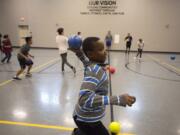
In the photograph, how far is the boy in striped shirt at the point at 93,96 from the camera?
5.67 feet

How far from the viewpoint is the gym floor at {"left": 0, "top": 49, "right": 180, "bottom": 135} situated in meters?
3.63

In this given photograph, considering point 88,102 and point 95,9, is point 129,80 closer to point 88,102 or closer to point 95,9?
point 88,102

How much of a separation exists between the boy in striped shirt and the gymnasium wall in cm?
1563

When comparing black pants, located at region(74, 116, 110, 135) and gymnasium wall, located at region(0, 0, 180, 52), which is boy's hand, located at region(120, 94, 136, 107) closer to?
black pants, located at region(74, 116, 110, 135)

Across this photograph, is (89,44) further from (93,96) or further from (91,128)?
(91,128)

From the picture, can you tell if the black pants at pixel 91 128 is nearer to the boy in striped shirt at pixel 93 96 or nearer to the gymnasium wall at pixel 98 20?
the boy in striped shirt at pixel 93 96

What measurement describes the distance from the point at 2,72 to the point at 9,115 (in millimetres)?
4522

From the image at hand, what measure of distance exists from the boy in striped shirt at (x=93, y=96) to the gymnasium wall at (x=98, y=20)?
15635mm

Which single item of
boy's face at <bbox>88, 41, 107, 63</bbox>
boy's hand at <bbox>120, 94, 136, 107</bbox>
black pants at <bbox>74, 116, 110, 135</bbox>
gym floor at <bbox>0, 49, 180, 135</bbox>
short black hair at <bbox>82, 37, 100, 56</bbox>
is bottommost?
gym floor at <bbox>0, 49, 180, 135</bbox>

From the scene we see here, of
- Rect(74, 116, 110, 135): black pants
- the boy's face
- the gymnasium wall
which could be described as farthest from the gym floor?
the gymnasium wall

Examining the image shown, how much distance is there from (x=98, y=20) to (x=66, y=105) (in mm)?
13437

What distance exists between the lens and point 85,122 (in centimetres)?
195

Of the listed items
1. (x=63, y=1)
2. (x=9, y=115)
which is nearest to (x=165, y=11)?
(x=63, y=1)

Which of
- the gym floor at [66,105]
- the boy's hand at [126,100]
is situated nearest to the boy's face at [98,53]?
the boy's hand at [126,100]
